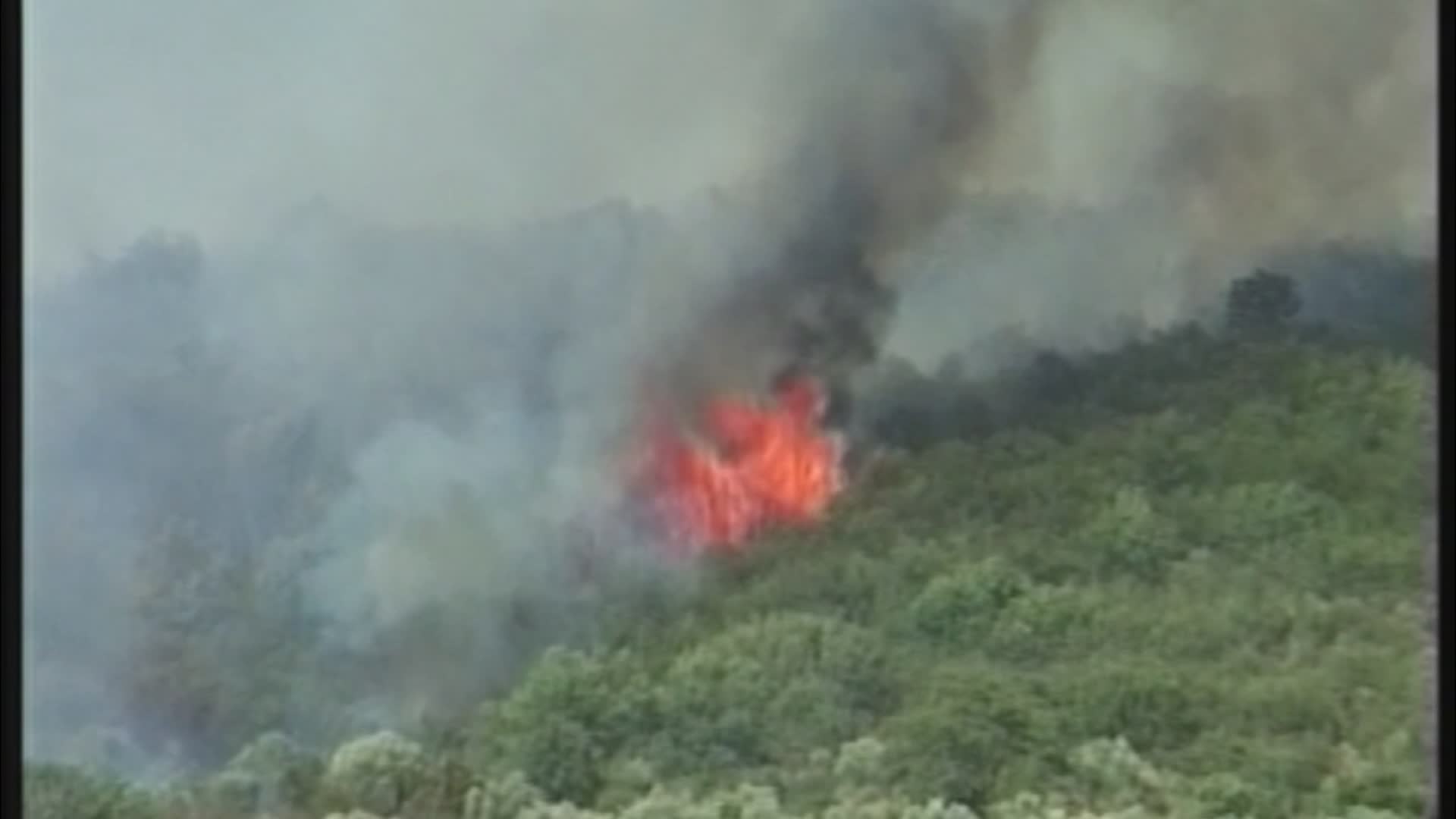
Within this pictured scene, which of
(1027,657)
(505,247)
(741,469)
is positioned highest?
(505,247)

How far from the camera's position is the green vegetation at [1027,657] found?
1.50 m

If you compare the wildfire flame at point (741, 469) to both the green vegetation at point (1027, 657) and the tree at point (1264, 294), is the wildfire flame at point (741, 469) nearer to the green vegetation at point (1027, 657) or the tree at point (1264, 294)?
the green vegetation at point (1027, 657)

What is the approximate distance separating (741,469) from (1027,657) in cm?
23

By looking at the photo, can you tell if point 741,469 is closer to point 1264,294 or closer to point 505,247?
point 505,247

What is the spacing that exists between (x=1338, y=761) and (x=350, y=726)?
2.19 feet

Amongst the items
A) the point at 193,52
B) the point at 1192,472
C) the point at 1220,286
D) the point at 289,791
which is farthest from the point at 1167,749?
the point at 193,52

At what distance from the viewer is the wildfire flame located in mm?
1522

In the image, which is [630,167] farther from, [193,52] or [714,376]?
[193,52]

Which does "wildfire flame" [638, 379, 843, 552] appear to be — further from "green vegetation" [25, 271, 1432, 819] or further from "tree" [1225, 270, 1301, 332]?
"tree" [1225, 270, 1301, 332]

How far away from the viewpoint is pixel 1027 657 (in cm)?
151

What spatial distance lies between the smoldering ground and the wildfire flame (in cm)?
3

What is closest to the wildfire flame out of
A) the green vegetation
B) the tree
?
the green vegetation

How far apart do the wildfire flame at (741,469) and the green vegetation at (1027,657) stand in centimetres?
2

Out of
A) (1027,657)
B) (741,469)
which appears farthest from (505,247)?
(1027,657)
